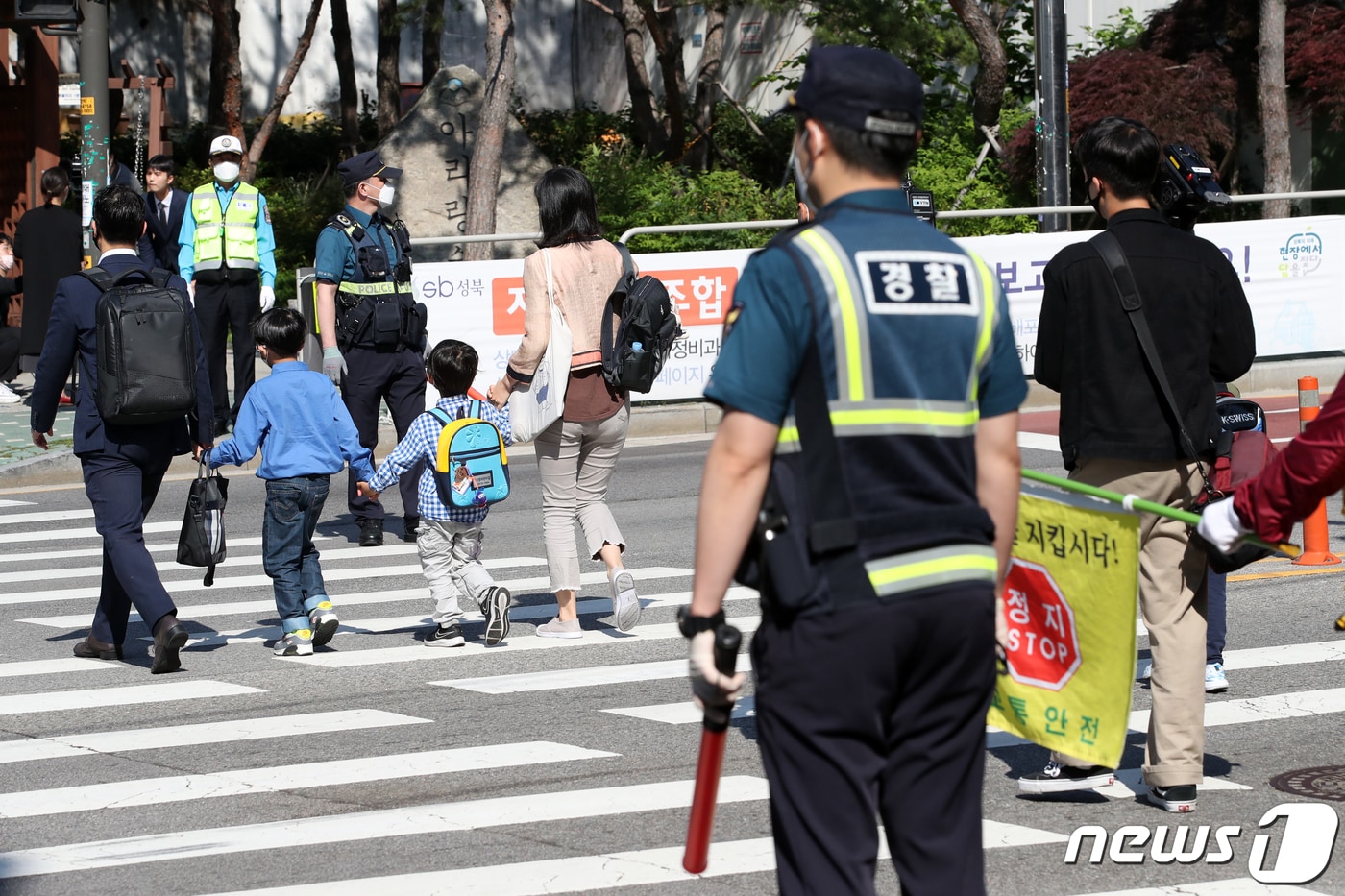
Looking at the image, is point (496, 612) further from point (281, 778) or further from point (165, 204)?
point (165, 204)

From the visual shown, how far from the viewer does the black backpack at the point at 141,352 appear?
24.8 feet

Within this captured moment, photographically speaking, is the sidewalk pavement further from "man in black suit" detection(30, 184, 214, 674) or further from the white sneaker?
the white sneaker

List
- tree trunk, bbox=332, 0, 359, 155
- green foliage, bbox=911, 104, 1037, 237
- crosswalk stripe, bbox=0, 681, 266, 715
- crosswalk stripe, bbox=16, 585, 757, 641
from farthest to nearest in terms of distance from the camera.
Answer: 1. tree trunk, bbox=332, 0, 359, 155
2. green foliage, bbox=911, 104, 1037, 237
3. crosswalk stripe, bbox=16, 585, 757, 641
4. crosswalk stripe, bbox=0, 681, 266, 715

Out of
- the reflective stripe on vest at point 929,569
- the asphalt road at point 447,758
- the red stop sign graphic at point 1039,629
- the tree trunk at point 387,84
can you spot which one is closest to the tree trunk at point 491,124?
the tree trunk at point 387,84

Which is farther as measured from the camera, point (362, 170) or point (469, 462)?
point (362, 170)

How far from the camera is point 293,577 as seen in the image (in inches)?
322

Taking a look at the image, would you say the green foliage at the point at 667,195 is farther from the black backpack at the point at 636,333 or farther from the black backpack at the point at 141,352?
the black backpack at the point at 141,352

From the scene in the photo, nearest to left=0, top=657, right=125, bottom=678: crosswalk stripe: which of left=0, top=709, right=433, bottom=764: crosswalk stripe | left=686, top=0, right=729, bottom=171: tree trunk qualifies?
left=0, top=709, right=433, bottom=764: crosswalk stripe

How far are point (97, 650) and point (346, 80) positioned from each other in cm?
2405

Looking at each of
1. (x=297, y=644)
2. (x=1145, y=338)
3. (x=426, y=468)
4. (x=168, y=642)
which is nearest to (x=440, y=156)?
(x=426, y=468)

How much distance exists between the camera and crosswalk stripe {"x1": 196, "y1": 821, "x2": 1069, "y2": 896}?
195 inches

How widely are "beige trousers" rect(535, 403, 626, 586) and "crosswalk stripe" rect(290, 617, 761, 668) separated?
11.9 inches

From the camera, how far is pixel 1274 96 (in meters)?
24.9

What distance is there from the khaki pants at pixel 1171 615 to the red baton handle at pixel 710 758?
8.18 ft
